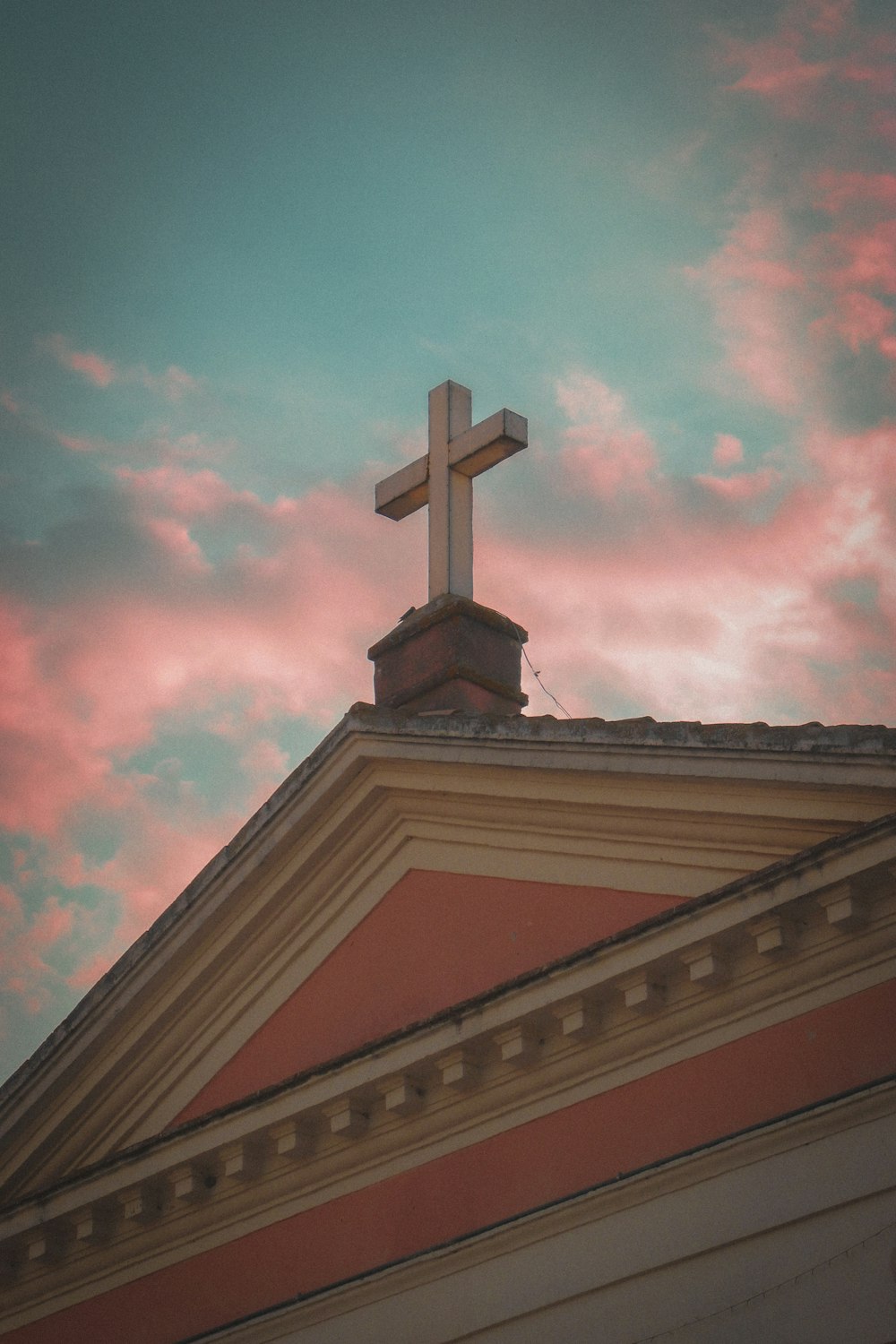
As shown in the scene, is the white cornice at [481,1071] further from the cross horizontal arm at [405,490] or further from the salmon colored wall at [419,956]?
the cross horizontal arm at [405,490]

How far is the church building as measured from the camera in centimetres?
A: 812

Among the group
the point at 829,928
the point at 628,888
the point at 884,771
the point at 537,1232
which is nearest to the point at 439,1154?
the point at 537,1232

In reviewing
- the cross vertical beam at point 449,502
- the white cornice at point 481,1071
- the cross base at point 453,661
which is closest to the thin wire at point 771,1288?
the white cornice at point 481,1071

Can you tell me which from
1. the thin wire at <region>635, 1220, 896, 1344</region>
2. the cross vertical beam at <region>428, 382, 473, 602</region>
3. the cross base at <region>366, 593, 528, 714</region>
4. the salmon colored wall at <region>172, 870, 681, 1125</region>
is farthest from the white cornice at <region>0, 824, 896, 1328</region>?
the cross vertical beam at <region>428, 382, 473, 602</region>

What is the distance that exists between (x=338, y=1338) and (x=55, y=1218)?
2155 millimetres

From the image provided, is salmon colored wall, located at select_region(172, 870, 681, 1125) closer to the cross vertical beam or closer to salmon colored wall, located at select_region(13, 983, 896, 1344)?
salmon colored wall, located at select_region(13, 983, 896, 1344)

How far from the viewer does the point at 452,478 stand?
40.0ft

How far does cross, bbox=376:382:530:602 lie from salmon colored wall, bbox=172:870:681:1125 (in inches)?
93.9

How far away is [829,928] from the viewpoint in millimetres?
8195

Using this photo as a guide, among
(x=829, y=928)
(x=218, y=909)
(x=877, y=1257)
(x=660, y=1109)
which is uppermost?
(x=218, y=909)

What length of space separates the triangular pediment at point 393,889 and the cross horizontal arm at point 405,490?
2263 millimetres

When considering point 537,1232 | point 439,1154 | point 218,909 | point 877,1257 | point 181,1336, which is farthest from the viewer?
point 218,909

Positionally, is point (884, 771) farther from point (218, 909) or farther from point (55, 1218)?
point (55, 1218)

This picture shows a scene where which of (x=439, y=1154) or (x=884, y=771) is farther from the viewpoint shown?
(x=439, y=1154)
